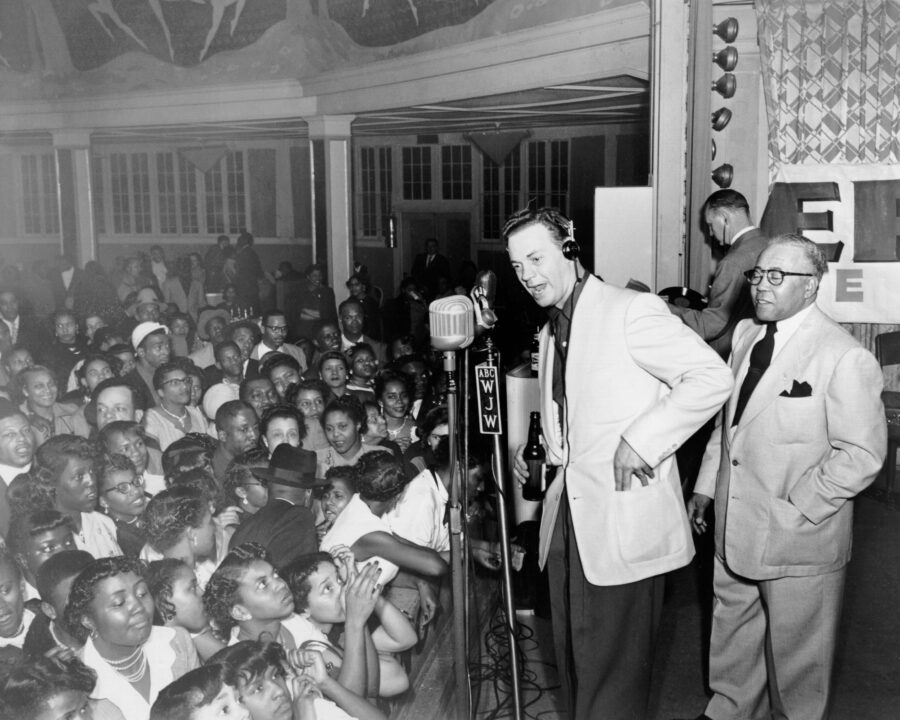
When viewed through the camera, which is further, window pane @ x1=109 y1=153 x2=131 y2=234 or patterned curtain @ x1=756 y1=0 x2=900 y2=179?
patterned curtain @ x1=756 y1=0 x2=900 y2=179

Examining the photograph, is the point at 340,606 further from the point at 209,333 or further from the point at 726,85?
the point at 726,85

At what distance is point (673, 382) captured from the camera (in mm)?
2381

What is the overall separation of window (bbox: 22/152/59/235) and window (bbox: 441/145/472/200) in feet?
8.10

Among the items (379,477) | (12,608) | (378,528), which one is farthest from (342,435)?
(12,608)

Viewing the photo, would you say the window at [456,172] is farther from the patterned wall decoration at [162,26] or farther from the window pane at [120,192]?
the window pane at [120,192]

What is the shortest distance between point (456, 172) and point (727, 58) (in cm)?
165

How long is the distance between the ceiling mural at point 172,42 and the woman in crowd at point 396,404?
1.16 m

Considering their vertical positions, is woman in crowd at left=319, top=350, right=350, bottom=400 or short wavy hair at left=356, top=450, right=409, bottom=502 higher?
woman in crowd at left=319, top=350, right=350, bottom=400

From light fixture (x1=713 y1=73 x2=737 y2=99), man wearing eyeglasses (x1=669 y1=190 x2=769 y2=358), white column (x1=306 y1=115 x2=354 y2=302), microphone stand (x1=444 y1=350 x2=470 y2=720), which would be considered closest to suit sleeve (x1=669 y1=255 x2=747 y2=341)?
man wearing eyeglasses (x1=669 y1=190 x2=769 y2=358)

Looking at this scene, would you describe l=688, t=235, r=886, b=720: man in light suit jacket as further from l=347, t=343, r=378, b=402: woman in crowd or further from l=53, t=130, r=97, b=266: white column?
l=53, t=130, r=97, b=266: white column

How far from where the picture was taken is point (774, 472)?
2.76 metres

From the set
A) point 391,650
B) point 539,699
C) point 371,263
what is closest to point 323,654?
point 391,650

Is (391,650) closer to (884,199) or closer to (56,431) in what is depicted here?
(56,431)

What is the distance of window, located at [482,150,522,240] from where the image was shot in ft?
17.7
